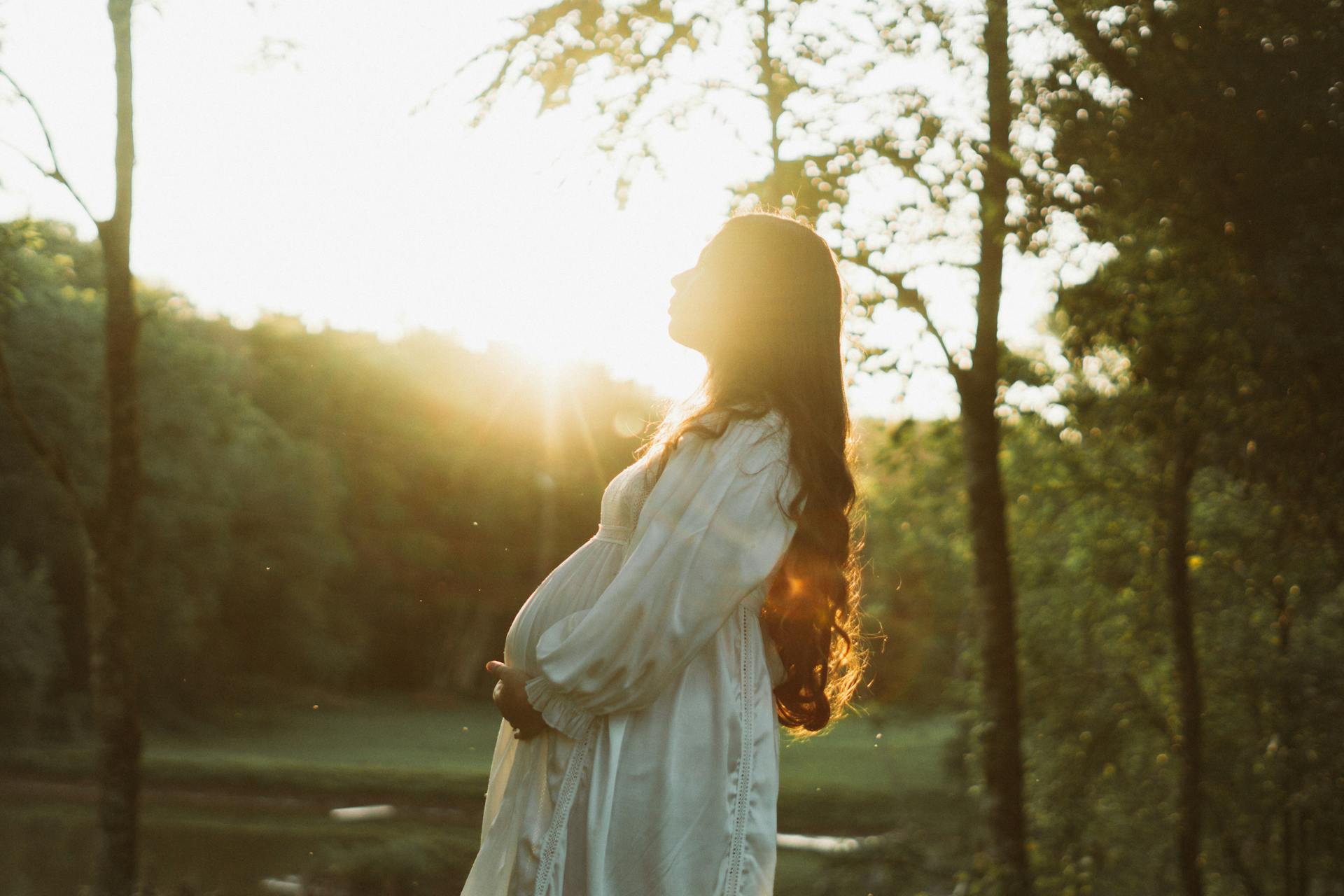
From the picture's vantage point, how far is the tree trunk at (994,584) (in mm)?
8273

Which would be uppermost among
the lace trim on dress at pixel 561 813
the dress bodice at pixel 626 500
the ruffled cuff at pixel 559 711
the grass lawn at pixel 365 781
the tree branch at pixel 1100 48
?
the tree branch at pixel 1100 48

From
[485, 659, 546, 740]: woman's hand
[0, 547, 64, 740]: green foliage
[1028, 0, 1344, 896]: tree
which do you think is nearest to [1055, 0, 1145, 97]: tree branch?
[1028, 0, 1344, 896]: tree

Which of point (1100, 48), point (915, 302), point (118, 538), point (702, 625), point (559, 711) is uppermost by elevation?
point (1100, 48)

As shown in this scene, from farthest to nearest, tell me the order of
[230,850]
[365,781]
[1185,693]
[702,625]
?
[365,781], [230,850], [1185,693], [702,625]

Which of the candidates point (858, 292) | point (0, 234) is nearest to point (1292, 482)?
point (858, 292)

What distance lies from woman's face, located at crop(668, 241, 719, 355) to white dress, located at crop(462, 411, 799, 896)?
0.76 feet

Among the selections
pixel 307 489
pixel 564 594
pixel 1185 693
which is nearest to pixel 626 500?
pixel 564 594

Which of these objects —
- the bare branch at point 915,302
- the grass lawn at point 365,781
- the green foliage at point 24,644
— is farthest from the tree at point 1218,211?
the green foliage at point 24,644

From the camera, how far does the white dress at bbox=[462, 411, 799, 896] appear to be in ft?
7.05

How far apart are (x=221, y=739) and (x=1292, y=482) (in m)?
36.3

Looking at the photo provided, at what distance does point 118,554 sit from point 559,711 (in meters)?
6.08

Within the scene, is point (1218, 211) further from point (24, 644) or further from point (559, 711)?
point (24, 644)

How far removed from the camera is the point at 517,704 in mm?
2305

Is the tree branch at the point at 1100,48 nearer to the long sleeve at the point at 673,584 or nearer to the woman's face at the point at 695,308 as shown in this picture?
the woman's face at the point at 695,308
